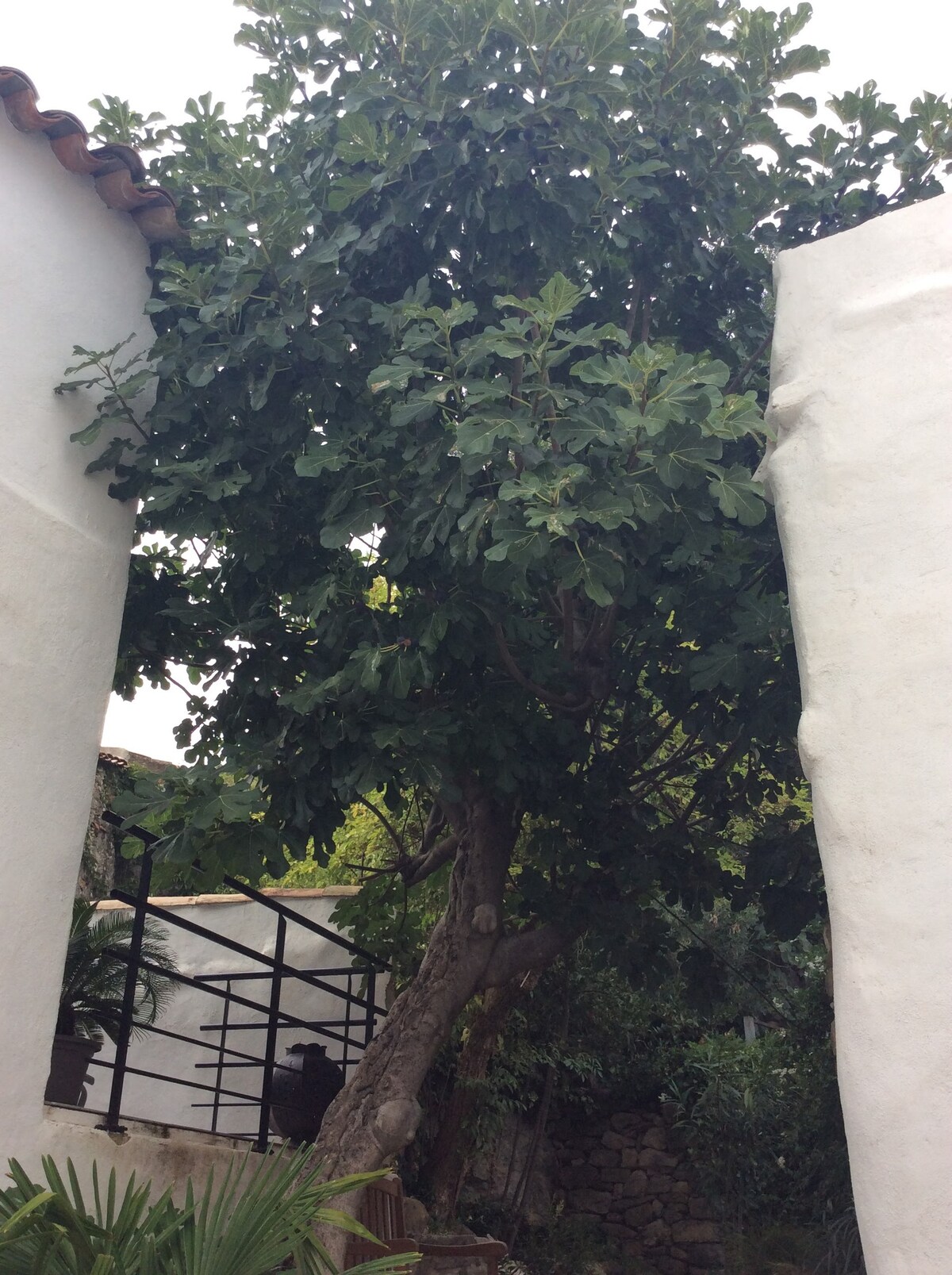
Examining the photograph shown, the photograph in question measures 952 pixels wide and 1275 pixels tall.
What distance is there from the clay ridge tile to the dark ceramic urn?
14.1 feet

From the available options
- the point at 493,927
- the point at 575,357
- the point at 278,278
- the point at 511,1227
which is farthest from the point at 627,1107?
the point at 278,278

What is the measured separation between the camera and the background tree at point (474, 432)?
422 cm

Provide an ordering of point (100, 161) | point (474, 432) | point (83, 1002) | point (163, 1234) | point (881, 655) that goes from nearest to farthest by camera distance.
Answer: point (881, 655)
point (163, 1234)
point (474, 432)
point (100, 161)
point (83, 1002)

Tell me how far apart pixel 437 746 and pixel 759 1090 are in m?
6.81

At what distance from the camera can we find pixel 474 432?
3.97 m

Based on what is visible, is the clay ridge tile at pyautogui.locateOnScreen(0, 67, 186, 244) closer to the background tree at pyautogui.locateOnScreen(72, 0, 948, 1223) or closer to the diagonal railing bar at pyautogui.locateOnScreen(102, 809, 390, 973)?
the background tree at pyautogui.locateOnScreen(72, 0, 948, 1223)

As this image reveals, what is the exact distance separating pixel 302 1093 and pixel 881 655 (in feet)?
14.6

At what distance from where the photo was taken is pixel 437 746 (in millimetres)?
4723

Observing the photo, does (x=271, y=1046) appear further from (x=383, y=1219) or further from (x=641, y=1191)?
(x=641, y=1191)

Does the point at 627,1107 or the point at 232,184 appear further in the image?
the point at 627,1107

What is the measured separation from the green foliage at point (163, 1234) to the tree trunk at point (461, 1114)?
4.25 m

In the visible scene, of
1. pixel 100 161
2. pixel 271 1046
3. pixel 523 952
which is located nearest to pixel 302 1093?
pixel 271 1046

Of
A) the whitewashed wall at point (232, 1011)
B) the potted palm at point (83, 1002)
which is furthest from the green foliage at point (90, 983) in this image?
the whitewashed wall at point (232, 1011)

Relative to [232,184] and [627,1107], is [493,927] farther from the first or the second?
[627,1107]
